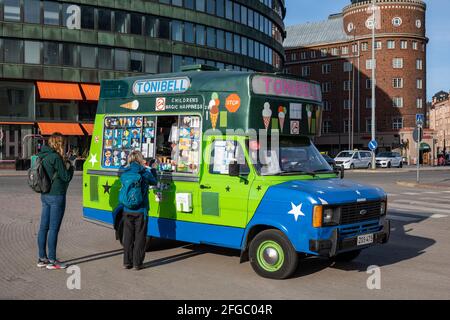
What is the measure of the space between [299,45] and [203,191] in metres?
94.1

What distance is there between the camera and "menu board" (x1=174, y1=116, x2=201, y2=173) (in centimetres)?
839

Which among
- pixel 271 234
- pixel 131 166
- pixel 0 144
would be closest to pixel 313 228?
pixel 271 234

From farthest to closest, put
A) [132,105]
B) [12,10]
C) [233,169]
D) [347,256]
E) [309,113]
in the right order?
[12,10]
[132,105]
[309,113]
[347,256]
[233,169]

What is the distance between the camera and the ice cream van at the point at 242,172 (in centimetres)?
710

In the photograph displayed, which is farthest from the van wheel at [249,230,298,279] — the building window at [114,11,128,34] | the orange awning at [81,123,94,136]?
the building window at [114,11,128,34]

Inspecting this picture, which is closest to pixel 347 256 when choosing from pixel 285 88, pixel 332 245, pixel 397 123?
pixel 332 245

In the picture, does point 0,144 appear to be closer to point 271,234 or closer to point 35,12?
point 35,12

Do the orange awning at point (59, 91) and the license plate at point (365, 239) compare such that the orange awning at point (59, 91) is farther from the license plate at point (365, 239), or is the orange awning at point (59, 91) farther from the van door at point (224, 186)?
the license plate at point (365, 239)

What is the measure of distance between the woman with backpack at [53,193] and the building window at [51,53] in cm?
3651

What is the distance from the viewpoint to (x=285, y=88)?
8.28 meters

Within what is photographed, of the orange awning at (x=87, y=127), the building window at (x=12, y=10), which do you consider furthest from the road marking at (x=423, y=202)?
the building window at (x=12, y=10)

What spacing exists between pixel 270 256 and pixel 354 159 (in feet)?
136

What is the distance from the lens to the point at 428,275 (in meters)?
7.66

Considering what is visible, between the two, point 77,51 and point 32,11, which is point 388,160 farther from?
point 32,11
